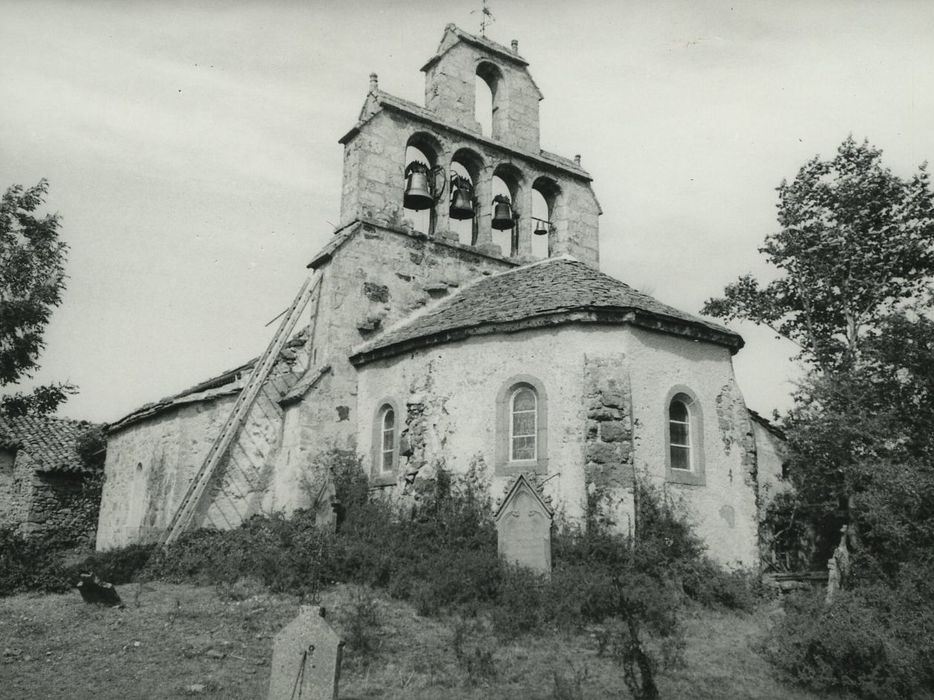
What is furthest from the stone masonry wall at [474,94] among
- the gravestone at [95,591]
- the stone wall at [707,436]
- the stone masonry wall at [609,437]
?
the gravestone at [95,591]

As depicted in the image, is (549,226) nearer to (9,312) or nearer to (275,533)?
(275,533)

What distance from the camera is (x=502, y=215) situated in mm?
19750

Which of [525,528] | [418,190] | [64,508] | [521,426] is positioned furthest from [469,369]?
[64,508]

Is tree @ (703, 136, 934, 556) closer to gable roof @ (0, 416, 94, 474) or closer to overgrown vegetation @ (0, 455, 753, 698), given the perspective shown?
overgrown vegetation @ (0, 455, 753, 698)

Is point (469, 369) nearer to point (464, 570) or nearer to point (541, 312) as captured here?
point (541, 312)

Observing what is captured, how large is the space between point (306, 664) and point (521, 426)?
7.33 meters

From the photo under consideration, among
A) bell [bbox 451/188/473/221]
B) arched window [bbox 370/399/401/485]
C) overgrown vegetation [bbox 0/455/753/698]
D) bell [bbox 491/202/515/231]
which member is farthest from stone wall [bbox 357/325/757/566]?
bell [bbox 491/202/515/231]

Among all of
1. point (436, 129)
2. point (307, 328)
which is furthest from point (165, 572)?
point (436, 129)

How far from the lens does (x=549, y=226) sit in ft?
68.0

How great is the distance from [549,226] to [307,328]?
686cm

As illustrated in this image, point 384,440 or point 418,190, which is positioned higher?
point 418,190

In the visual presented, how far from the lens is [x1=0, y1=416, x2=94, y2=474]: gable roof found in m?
25.5

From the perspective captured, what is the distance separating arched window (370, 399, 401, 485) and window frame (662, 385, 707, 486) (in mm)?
5423

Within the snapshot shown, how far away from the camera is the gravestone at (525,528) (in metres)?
12.0
